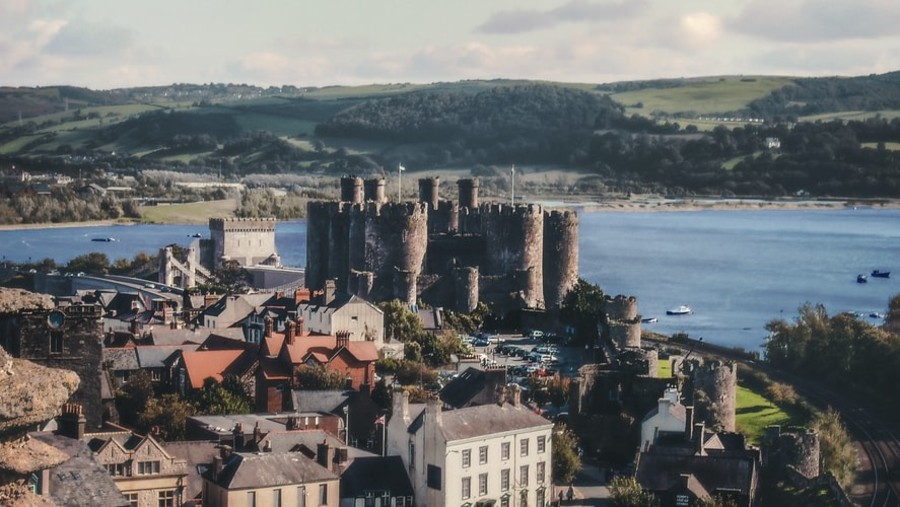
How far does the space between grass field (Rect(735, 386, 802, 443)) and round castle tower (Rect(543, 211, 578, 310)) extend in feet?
27.3

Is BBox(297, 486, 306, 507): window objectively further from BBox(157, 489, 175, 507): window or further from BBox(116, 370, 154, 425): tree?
BBox(116, 370, 154, 425): tree

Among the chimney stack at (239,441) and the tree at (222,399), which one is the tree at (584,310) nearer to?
the tree at (222,399)

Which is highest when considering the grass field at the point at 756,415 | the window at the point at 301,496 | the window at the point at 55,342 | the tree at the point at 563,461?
the window at the point at 55,342

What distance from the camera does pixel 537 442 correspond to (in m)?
30.5

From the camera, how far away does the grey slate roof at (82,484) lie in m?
21.0

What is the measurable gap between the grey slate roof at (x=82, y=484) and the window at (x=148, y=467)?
116 inches

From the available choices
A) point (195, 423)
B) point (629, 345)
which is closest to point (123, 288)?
point (629, 345)

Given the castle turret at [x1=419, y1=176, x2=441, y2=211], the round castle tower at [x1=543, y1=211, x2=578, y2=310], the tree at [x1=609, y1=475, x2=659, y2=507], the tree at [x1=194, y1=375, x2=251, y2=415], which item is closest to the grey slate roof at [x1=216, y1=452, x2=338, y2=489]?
the tree at [x1=609, y1=475, x2=659, y2=507]

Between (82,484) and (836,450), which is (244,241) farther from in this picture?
(82,484)

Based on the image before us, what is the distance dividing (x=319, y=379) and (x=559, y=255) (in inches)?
758

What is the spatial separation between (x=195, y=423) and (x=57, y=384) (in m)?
23.0

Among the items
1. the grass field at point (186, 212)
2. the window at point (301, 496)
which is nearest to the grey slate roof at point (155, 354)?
the window at point (301, 496)

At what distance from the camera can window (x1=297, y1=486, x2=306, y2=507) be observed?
86.8 ft

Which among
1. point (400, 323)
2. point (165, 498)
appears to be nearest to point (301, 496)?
point (165, 498)
